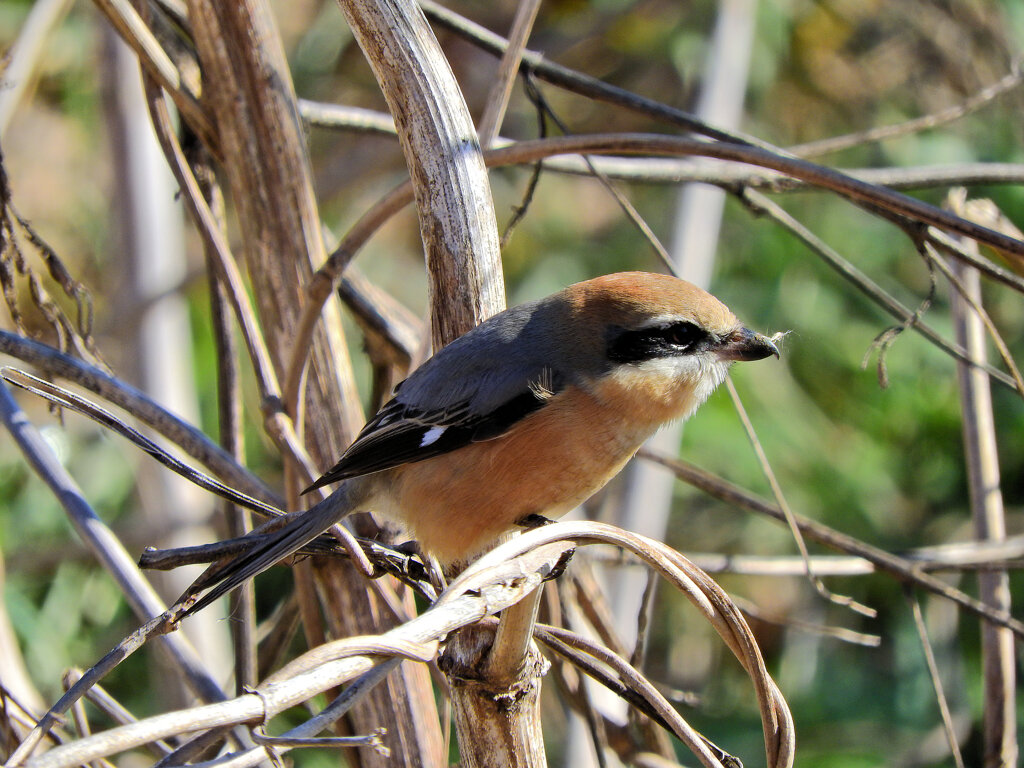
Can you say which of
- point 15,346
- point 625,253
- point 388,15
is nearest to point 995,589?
point 388,15

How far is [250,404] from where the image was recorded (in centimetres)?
427

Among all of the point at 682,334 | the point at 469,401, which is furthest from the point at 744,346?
the point at 469,401

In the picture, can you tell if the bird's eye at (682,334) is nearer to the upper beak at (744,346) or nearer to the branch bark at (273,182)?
the upper beak at (744,346)

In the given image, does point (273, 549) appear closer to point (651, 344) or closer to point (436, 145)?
point (436, 145)

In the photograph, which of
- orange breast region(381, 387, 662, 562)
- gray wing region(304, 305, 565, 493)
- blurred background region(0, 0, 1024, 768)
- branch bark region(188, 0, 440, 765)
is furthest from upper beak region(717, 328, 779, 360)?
blurred background region(0, 0, 1024, 768)

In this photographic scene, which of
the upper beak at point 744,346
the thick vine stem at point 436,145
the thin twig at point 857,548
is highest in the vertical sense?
the thick vine stem at point 436,145

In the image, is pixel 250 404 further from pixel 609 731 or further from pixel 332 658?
pixel 332 658

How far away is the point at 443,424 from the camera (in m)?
2.04

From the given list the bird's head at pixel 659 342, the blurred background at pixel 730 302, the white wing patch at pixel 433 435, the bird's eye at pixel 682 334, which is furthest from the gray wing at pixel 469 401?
the blurred background at pixel 730 302

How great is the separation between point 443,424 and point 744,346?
67 cm

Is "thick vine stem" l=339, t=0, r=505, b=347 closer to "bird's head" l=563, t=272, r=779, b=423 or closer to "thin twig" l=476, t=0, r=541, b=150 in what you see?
"thin twig" l=476, t=0, r=541, b=150

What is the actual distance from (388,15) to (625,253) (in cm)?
346

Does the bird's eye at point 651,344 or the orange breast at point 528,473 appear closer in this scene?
the orange breast at point 528,473

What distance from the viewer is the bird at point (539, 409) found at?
1925mm
